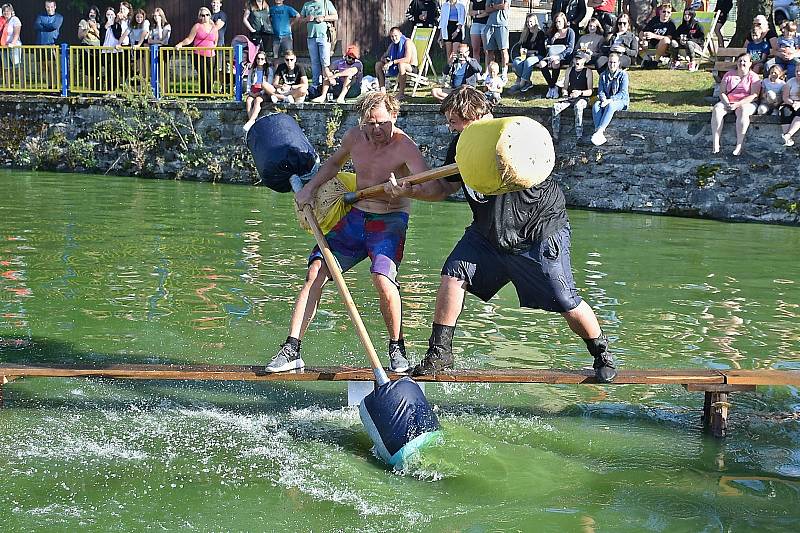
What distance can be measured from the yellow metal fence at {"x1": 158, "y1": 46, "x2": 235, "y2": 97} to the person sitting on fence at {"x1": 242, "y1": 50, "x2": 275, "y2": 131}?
17.1 inches

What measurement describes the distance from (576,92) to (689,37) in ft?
14.1

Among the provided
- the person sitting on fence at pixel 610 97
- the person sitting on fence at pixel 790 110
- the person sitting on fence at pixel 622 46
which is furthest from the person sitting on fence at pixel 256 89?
the person sitting on fence at pixel 790 110

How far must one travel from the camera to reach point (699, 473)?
233 inches

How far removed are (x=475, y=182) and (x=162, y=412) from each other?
243 centimetres

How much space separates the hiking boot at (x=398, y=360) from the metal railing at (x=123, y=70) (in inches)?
593

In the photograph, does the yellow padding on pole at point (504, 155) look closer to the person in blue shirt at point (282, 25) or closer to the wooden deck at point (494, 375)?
the wooden deck at point (494, 375)

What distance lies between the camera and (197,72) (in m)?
22.0

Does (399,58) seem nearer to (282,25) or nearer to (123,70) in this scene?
(282,25)

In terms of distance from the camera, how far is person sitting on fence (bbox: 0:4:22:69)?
22.9 m

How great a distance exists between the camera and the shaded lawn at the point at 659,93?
60.1 feet

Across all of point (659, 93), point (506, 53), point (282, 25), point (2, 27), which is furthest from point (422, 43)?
point (2, 27)

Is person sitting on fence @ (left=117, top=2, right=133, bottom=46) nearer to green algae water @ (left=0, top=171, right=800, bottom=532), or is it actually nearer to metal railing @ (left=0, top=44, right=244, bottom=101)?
metal railing @ (left=0, top=44, right=244, bottom=101)

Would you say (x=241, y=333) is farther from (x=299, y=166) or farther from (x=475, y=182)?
(x=475, y=182)

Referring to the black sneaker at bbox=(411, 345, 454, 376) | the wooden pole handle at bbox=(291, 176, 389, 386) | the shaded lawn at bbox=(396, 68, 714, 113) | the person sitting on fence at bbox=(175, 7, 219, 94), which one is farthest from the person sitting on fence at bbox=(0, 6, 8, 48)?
the black sneaker at bbox=(411, 345, 454, 376)
